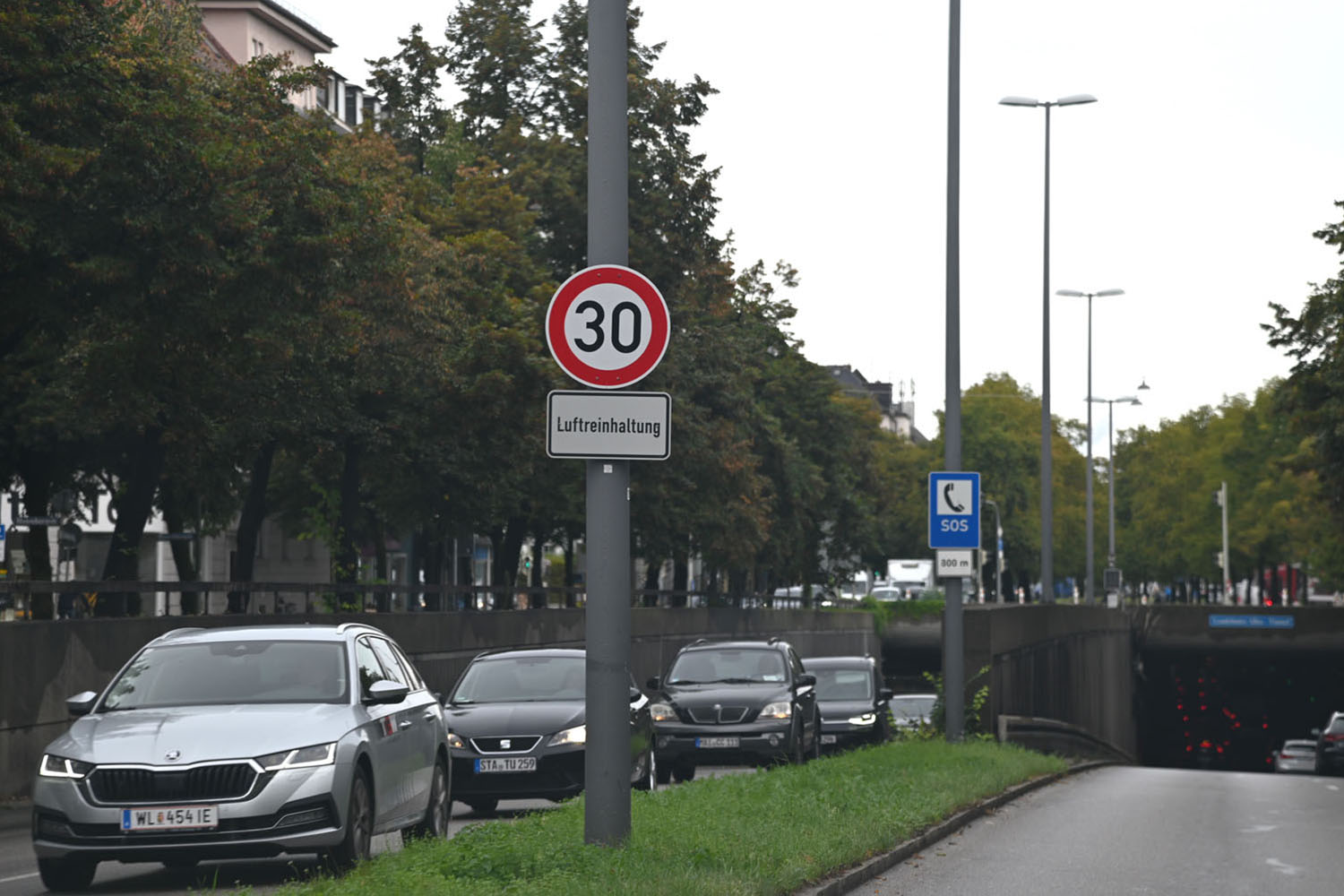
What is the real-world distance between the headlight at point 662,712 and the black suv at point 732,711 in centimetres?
1

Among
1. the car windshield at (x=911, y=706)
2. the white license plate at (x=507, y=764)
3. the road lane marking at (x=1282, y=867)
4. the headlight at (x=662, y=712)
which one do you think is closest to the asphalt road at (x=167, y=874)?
the white license plate at (x=507, y=764)

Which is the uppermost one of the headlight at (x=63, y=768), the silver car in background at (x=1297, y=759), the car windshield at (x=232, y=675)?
the car windshield at (x=232, y=675)

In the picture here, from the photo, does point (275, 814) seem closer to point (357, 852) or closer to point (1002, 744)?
point (357, 852)

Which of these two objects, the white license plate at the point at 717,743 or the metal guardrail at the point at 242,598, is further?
the white license plate at the point at 717,743

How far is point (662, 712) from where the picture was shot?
80.6 ft

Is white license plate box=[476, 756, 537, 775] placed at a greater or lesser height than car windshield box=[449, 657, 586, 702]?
lesser

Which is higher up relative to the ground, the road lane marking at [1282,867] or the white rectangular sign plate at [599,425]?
the white rectangular sign plate at [599,425]

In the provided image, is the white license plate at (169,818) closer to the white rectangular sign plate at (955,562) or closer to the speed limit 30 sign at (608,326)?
the speed limit 30 sign at (608,326)

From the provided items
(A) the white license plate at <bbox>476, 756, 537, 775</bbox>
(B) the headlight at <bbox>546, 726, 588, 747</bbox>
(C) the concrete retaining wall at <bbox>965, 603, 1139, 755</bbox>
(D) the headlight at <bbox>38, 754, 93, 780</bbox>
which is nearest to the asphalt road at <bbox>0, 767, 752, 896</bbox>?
(D) the headlight at <bbox>38, 754, 93, 780</bbox>

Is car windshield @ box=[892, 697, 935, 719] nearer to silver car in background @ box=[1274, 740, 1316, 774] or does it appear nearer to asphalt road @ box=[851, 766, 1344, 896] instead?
asphalt road @ box=[851, 766, 1344, 896]

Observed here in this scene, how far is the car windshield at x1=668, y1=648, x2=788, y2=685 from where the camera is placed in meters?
25.2

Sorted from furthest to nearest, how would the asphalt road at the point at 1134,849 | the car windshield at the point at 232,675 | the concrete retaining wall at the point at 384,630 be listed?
the concrete retaining wall at the point at 384,630
the asphalt road at the point at 1134,849
the car windshield at the point at 232,675

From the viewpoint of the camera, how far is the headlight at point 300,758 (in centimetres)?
1146

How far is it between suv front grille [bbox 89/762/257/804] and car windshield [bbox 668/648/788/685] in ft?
46.1
